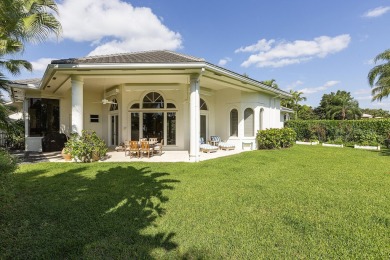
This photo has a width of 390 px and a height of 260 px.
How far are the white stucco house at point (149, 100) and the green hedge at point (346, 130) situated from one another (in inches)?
236

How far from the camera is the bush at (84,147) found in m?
10.1

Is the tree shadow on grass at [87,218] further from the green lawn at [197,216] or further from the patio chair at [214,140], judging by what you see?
the patio chair at [214,140]

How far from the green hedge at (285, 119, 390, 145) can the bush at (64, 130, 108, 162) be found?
20.8 meters

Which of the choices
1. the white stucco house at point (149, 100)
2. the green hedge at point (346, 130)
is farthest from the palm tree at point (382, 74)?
the white stucco house at point (149, 100)

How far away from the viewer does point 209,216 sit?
4.47 metres

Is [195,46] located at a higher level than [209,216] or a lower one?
higher

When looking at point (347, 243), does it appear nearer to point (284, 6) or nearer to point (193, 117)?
point (193, 117)

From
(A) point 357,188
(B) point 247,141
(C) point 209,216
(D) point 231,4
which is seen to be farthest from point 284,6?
(C) point 209,216

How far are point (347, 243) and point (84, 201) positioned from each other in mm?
5459

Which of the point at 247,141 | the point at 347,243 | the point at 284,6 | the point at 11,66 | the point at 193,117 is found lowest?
the point at 347,243

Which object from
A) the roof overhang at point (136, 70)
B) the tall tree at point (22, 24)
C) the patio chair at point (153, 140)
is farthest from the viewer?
the patio chair at point (153, 140)

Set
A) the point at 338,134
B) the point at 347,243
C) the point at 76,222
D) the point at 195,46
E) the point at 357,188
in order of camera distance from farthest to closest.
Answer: the point at 195,46 < the point at 338,134 < the point at 357,188 < the point at 76,222 < the point at 347,243

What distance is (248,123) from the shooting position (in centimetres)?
1652

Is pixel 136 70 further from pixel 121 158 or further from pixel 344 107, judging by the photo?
pixel 344 107
